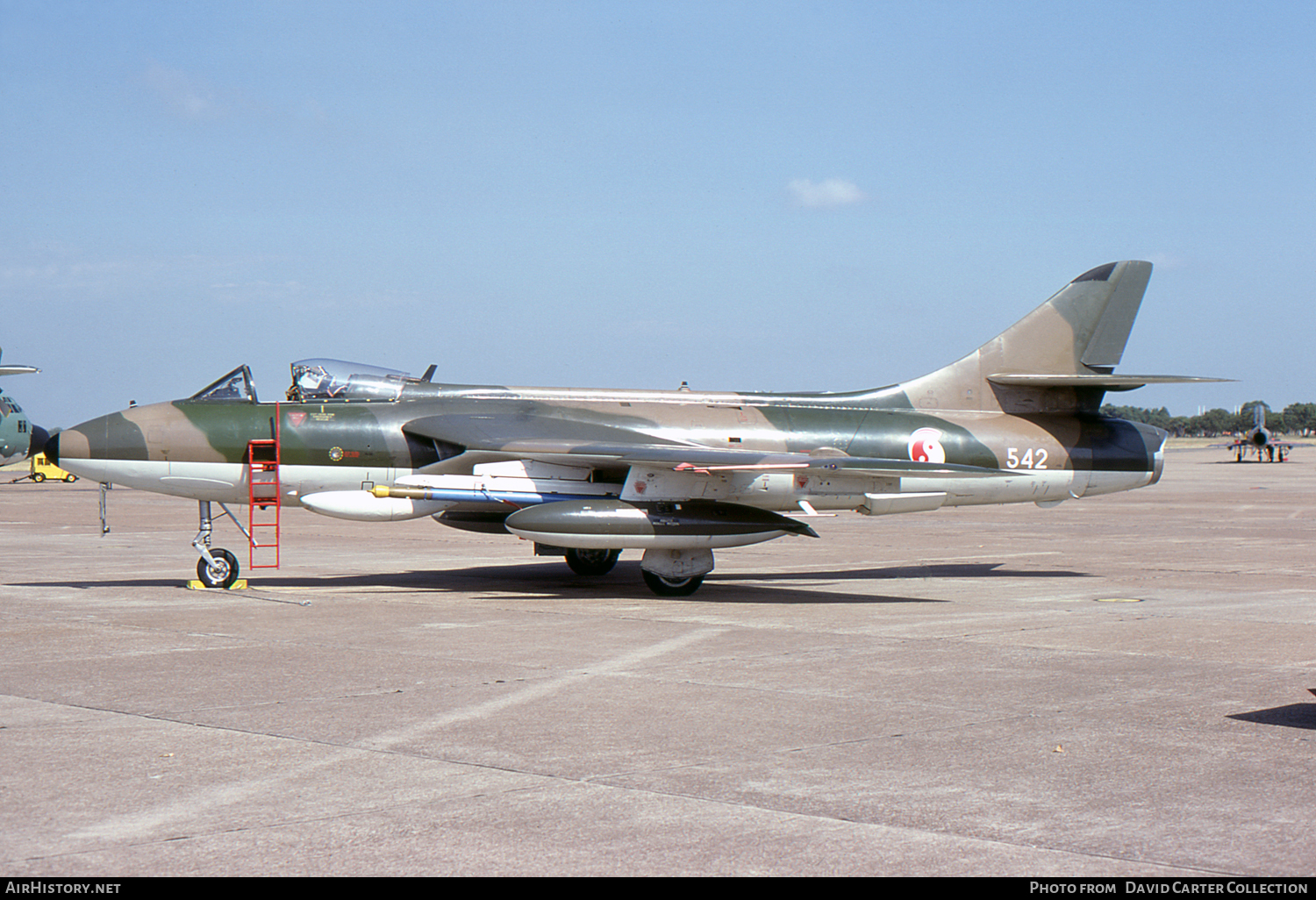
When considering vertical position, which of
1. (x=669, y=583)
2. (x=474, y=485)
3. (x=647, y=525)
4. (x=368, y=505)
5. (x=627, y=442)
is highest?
(x=627, y=442)

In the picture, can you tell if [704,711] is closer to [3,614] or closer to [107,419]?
[3,614]

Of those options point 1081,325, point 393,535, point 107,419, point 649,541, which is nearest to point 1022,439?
point 1081,325

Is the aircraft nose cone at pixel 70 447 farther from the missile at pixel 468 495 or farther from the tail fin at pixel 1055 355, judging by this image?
the tail fin at pixel 1055 355

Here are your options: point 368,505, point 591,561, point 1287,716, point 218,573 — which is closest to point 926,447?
point 591,561

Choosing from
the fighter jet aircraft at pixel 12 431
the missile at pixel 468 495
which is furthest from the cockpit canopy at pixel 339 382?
the fighter jet aircraft at pixel 12 431

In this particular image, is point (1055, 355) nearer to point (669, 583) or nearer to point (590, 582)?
point (669, 583)

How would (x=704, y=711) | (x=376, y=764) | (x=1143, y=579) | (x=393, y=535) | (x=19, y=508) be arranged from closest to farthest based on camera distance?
1. (x=376, y=764)
2. (x=704, y=711)
3. (x=1143, y=579)
4. (x=393, y=535)
5. (x=19, y=508)

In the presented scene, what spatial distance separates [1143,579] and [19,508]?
2790 centimetres

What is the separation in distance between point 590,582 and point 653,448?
10.1 ft

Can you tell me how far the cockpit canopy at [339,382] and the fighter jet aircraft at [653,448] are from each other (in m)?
0.02

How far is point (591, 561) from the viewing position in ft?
55.3

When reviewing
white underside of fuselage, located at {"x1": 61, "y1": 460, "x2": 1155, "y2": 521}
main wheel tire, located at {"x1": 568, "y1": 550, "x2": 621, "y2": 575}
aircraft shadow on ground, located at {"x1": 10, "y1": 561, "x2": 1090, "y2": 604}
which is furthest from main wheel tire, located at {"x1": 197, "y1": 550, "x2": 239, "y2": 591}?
main wheel tire, located at {"x1": 568, "y1": 550, "x2": 621, "y2": 575}

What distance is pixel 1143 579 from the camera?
16.2 meters

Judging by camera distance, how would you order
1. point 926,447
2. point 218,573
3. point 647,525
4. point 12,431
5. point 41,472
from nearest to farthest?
point 647,525 → point 218,573 → point 926,447 → point 12,431 → point 41,472
